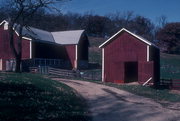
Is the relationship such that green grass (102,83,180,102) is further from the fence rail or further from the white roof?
the white roof

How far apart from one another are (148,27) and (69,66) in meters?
59.3

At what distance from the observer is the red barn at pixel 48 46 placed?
41594 mm

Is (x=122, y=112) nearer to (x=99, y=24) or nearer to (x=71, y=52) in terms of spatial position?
(x=71, y=52)

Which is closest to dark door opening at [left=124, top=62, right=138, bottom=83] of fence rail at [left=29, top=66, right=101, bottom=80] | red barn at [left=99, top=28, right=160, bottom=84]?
red barn at [left=99, top=28, right=160, bottom=84]

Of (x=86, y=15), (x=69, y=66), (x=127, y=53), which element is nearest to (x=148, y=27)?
(x=86, y=15)

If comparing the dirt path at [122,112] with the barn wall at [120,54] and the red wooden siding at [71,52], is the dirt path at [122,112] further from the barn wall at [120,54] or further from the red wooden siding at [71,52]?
the red wooden siding at [71,52]

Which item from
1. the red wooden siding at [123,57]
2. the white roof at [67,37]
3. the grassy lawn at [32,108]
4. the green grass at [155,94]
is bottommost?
the green grass at [155,94]

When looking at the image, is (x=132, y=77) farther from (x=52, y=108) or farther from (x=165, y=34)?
(x=165, y=34)

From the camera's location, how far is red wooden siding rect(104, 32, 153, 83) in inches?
1182

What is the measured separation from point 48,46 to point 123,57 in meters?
17.3

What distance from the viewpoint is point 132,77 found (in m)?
34.0

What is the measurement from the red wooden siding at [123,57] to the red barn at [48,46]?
10.1m

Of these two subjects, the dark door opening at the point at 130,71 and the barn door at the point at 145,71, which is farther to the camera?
the dark door opening at the point at 130,71

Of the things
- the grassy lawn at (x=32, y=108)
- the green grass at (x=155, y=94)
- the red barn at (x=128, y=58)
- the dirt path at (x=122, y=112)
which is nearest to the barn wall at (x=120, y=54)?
the red barn at (x=128, y=58)
